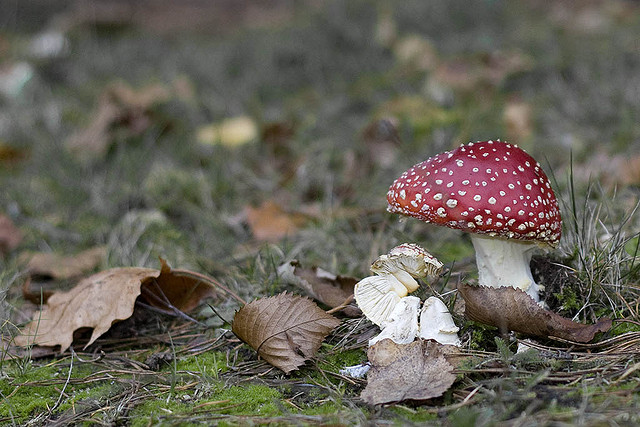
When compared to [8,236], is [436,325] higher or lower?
higher

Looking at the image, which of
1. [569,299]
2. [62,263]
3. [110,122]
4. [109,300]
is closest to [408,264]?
[569,299]

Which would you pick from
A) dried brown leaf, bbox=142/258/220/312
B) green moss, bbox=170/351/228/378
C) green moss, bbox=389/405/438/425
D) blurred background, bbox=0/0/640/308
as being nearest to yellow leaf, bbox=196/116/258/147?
blurred background, bbox=0/0/640/308

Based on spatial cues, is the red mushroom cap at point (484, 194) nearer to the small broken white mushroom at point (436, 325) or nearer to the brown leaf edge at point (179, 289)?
the small broken white mushroom at point (436, 325)

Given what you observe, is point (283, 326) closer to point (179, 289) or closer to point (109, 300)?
point (179, 289)

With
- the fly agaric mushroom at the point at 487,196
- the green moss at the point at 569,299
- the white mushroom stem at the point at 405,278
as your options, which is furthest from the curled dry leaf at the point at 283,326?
the green moss at the point at 569,299

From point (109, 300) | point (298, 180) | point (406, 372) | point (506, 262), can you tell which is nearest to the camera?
point (406, 372)

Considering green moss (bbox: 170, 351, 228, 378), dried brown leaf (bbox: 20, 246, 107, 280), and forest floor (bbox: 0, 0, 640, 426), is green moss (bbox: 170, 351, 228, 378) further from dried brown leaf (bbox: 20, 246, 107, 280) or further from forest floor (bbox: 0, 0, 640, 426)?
dried brown leaf (bbox: 20, 246, 107, 280)
